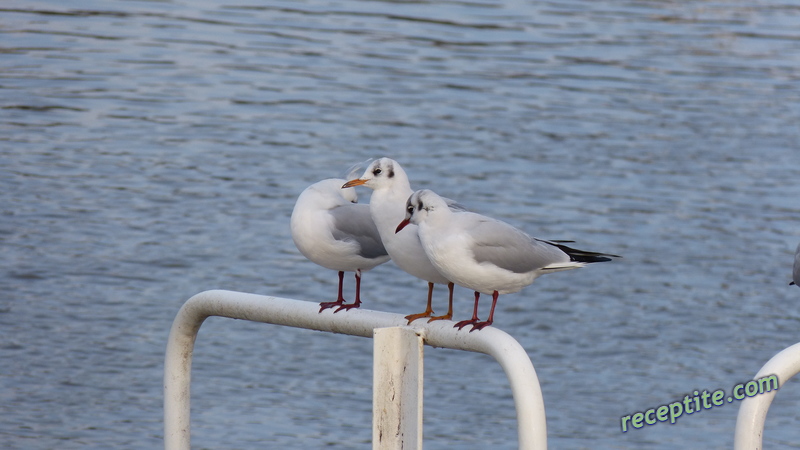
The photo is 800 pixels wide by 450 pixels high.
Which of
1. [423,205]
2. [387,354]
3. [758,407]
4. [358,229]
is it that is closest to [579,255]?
[423,205]

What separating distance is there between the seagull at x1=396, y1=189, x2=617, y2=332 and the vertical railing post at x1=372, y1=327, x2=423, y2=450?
49 centimetres

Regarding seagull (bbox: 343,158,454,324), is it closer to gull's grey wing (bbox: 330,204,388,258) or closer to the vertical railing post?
gull's grey wing (bbox: 330,204,388,258)

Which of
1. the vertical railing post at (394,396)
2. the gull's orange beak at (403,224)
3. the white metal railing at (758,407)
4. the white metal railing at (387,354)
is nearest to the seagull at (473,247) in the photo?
the gull's orange beak at (403,224)

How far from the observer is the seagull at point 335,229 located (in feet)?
14.6

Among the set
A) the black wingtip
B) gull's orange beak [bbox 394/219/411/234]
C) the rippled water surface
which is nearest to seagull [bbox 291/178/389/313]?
gull's orange beak [bbox 394/219/411/234]

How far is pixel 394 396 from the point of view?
10.3 feet

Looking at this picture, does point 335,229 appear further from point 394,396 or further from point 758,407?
point 758,407

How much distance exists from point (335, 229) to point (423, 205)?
69 cm

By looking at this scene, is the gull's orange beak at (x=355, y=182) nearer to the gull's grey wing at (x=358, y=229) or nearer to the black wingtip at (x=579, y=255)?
the gull's grey wing at (x=358, y=229)

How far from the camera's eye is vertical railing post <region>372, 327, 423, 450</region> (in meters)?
3.12

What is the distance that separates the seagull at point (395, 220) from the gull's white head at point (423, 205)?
155mm

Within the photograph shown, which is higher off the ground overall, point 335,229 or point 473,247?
point 335,229

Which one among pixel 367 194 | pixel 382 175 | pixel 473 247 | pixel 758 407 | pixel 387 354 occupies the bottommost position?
pixel 758 407

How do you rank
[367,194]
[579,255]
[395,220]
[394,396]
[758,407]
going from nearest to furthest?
[758,407] → [394,396] → [395,220] → [579,255] → [367,194]
